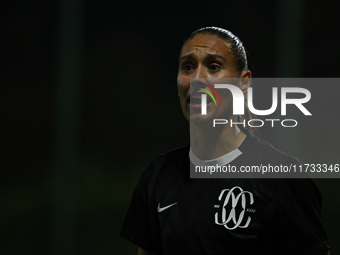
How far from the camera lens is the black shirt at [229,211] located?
1.54 m

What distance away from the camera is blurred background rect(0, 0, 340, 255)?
312cm

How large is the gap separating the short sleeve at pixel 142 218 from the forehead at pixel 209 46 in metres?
0.45

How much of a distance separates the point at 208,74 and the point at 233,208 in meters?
0.43

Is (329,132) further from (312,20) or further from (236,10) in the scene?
(236,10)

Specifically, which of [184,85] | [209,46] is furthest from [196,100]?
[209,46]

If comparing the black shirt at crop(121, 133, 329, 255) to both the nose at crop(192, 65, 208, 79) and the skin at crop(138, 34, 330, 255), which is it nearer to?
the skin at crop(138, 34, 330, 255)

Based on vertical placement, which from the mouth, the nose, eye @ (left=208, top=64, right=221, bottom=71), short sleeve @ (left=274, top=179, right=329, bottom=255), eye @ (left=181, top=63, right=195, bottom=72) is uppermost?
eye @ (left=181, top=63, right=195, bottom=72)

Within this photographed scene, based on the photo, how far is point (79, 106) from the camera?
130 inches

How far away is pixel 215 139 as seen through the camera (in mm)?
1741

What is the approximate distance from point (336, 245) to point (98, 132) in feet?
5.17

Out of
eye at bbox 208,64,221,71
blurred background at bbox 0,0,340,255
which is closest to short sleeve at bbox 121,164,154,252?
eye at bbox 208,64,221,71

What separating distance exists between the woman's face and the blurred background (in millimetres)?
1405

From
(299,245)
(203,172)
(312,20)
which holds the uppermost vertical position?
(312,20)

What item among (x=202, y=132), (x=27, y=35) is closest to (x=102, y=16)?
(x=27, y=35)
